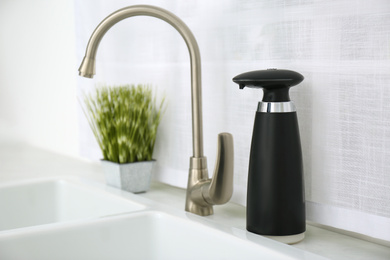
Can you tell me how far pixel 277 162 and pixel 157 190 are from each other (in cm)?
50

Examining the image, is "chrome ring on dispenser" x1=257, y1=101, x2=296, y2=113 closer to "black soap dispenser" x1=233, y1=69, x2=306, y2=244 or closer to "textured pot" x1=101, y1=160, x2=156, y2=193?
"black soap dispenser" x1=233, y1=69, x2=306, y2=244

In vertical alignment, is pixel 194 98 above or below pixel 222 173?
above

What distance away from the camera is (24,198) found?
1.26 metres

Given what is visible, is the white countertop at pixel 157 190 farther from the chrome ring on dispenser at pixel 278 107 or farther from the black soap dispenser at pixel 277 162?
the chrome ring on dispenser at pixel 278 107

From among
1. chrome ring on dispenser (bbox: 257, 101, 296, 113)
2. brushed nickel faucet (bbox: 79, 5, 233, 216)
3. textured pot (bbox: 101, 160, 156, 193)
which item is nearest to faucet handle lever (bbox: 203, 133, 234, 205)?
brushed nickel faucet (bbox: 79, 5, 233, 216)

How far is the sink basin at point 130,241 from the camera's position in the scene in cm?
83

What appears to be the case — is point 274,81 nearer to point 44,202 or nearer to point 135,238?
point 135,238

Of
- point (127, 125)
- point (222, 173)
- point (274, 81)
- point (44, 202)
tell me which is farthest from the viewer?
point (44, 202)

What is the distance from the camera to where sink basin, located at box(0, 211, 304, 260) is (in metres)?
0.83

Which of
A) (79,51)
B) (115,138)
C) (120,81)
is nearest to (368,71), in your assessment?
(115,138)

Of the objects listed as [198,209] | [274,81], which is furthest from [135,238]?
[274,81]

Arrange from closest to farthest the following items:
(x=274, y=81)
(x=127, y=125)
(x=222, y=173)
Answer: (x=274, y=81)
(x=222, y=173)
(x=127, y=125)

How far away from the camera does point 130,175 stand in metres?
1.18

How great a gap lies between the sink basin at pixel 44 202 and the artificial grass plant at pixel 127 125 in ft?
0.33
